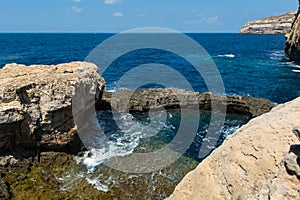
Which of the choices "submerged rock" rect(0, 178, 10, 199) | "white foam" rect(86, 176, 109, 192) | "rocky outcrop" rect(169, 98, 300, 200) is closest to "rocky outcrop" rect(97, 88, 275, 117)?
"white foam" rect(86, 176, 109, 192)

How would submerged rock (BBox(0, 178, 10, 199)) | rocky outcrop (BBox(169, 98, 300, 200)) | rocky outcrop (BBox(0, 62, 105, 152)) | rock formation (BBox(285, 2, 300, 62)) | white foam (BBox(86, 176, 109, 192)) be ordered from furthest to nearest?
rock formation (BBox(285, 2, 300, 62)) → rocky outcrop (BBox(0, 62, 105, 152)) → white foam (BBox(86, 176, 109, 192)) → submerged rock (BBox(0, 178, 10, 199)) → rocky outcrop (BBox(169, 98, 300, 200))

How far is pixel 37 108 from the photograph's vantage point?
14633 millimetres

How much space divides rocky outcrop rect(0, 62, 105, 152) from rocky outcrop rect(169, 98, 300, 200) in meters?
11.5

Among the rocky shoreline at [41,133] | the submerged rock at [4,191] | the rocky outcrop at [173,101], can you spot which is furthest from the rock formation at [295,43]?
the submerged rock at [4,191]

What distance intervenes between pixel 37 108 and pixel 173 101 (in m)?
13.7

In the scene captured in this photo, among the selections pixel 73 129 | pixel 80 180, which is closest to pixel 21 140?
pixel 73 129

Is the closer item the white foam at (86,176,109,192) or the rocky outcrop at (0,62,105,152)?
the white foam at (86,176,109,192)

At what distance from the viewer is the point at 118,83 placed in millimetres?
38281

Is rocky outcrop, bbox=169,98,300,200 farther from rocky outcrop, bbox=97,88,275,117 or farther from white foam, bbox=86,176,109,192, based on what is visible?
rocky outcrop, bbox=97,88,275,117

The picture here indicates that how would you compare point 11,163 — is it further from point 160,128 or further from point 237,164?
point 237,164

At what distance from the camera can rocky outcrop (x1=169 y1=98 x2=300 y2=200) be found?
11.6 ft

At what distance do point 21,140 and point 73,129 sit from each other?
279 centimetres

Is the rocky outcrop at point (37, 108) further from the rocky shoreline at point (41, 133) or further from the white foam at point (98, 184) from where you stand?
the white foam at point (98, 184)

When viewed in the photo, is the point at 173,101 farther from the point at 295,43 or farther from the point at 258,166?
the point at 295,43
